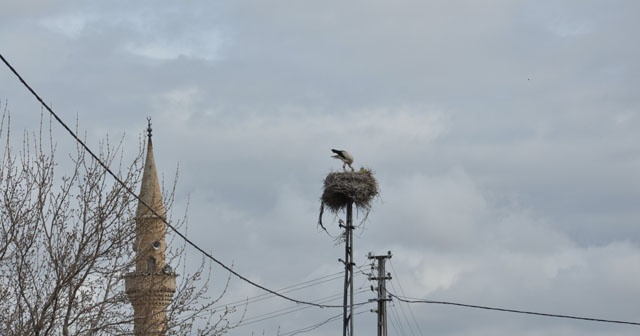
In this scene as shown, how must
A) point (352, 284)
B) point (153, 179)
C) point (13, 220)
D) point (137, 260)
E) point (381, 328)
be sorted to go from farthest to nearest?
point (153, 179)
point (381, 328)
point (352, 284)
point (137, 260)
point (13, 220)

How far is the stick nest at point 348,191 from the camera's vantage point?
27703 millimetres

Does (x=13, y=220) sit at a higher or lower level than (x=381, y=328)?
lower

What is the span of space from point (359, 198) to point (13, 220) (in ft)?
40.8

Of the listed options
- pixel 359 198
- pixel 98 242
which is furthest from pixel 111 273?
pixel 359 198

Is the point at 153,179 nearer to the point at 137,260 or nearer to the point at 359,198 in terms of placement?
the point at 359,198

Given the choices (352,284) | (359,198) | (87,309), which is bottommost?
(87,309)

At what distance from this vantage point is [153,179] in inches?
1528

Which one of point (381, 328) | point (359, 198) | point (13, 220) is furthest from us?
point (381, 328)

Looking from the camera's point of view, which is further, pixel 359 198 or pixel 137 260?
pixel 359 198

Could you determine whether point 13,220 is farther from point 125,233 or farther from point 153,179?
point 153,179

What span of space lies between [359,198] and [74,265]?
12.0 meters

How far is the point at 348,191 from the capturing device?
27672mm

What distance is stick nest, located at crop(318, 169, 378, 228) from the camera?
2770 cm

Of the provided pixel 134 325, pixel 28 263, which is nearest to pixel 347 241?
pixel 134 325
